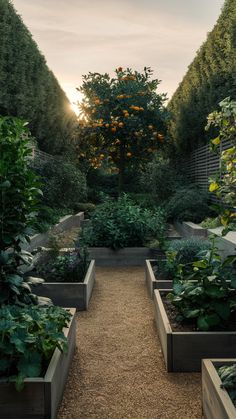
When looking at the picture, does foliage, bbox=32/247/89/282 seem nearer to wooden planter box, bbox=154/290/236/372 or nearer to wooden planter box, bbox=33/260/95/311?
wooden planter box, bbox=33/260/95/311

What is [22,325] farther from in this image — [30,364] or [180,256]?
[180,256]

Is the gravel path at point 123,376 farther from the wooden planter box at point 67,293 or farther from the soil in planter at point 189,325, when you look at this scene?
the soil in planter at point 189,325

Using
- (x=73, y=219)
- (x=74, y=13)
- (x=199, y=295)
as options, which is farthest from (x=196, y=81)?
(x=199, y=295)

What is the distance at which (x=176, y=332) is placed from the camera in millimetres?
3039

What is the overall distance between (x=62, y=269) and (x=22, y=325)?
2432mm

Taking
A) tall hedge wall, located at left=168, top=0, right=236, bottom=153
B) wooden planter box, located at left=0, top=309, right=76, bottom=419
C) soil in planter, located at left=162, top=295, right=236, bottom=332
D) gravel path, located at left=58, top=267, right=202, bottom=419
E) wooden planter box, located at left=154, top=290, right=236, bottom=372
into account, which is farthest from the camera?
tall hedge wall, located at left=168, top=0, right=236, bottom=153

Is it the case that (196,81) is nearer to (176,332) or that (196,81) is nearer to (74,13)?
(74,13)

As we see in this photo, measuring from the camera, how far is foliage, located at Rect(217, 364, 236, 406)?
208cm

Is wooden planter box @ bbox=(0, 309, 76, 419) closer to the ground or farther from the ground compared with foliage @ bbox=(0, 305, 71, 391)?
closer to the ground

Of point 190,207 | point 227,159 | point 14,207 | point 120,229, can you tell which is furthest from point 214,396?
point 190,207

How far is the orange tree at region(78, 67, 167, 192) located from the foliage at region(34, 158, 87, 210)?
2.17 m

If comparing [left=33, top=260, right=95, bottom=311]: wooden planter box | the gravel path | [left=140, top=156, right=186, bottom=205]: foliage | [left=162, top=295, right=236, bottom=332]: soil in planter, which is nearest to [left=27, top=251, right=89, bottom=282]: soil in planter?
[left=33, top=260, right=95, bottom=311]: wooden planter box

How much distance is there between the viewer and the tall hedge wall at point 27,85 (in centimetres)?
851

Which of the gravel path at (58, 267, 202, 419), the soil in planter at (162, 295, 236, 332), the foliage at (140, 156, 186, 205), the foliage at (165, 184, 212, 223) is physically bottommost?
the gravel path at (58, 267, 202, 419)
